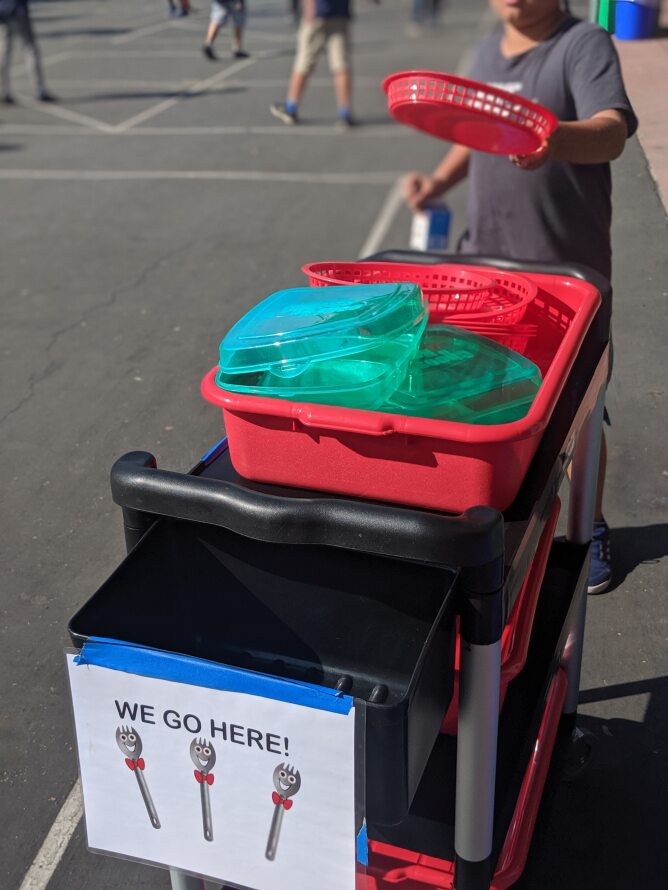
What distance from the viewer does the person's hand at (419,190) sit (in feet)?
9.52

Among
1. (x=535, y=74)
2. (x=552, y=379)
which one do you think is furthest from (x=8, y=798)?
(x=535, y=74)

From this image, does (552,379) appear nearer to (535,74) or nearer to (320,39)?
(535,74)

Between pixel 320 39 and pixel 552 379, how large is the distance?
962 centimetres

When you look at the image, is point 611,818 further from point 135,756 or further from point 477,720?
point 135,756

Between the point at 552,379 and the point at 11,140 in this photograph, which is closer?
the point at 552,379

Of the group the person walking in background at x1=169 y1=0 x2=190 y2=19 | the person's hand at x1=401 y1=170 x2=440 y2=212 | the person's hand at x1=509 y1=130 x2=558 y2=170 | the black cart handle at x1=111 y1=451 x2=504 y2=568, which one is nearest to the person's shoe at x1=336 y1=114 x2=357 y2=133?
the person walking in background at x1=169 y1=0 x2=190 y2=19

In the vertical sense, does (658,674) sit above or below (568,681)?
below

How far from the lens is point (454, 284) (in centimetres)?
208

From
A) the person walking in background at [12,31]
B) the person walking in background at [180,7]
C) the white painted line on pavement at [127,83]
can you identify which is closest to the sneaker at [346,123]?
the white painted line on pavement at [127,83]

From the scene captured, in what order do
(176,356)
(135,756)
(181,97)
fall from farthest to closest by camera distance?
(181,97) < (176,356) < (135,756)

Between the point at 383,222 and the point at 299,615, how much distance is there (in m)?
6.17

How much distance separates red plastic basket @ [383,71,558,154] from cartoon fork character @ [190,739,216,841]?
4.12ft

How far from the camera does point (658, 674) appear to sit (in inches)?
114

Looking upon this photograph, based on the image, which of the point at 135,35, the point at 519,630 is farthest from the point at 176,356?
the point at 135,35
